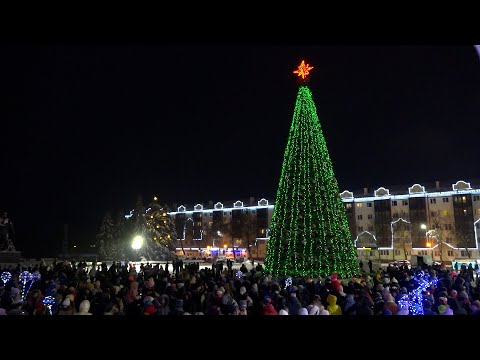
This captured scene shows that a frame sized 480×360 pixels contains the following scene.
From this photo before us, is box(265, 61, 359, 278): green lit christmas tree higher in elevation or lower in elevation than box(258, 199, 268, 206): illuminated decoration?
lower

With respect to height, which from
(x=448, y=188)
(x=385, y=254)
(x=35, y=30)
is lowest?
(x=385, y=254)

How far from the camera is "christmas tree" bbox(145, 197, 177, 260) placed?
137 feet

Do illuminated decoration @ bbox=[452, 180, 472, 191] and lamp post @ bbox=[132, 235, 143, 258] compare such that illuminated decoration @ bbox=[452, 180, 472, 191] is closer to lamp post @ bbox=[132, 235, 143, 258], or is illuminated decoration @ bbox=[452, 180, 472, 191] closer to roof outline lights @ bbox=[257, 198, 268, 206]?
roof outline lights @ bbox=[257, 198, 268, 206]

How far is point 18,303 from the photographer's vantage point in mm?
10383

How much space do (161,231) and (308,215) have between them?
26.7 meters

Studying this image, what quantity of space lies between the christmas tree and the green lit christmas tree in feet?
76.7

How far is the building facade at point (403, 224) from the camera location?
201 feet

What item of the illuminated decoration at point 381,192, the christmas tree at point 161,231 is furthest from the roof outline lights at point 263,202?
the christmas tree at point 161,231

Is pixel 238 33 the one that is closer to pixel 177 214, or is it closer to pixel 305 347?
pixel 305 347

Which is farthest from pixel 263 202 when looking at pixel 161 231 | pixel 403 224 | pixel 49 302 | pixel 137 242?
pixel 49 302

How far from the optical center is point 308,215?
2041cm

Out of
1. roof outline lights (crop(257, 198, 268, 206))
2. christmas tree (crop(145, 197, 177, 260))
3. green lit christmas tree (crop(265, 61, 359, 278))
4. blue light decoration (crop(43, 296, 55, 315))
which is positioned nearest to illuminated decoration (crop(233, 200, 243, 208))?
roof outline lights (crop(257, 198, 268, 206))

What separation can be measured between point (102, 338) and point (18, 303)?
8.84 meters

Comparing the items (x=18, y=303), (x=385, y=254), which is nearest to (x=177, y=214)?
(x=385, y=254)
